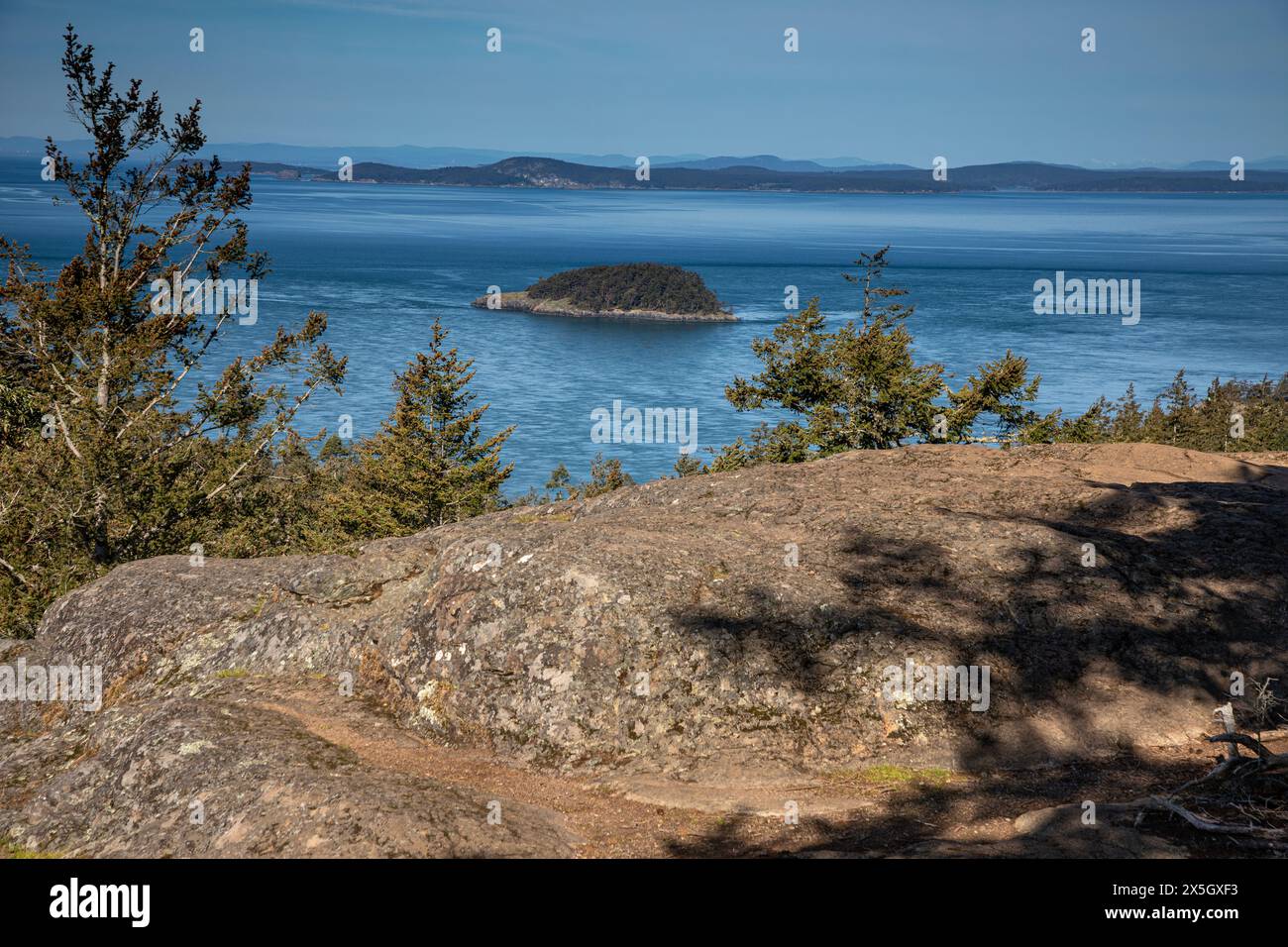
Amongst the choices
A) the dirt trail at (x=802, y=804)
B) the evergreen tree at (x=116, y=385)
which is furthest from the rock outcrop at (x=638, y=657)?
the evergreen tree at (x=116, y=385)

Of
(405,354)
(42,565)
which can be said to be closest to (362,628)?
(42,565)

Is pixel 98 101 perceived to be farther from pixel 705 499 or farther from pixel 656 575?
pixel 656 575

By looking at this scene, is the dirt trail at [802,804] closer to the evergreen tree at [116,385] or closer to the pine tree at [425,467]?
the evergreen tree at [116,385]

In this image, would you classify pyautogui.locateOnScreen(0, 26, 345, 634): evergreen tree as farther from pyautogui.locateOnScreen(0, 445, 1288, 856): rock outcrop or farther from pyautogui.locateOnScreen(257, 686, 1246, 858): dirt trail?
pyautogui.locateOnScreen(257, 686, 1246, 858): dirt trail

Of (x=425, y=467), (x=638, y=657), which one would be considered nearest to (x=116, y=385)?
(x=425, y=467)

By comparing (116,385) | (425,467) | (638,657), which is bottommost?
(425,467)

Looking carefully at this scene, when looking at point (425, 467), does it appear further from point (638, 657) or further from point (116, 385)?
point (638, 657)

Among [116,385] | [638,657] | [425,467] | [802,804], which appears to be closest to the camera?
[802,804]

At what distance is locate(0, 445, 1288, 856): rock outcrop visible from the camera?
1216cm

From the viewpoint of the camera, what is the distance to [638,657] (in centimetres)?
1345

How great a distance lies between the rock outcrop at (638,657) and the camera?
1216 centimetres

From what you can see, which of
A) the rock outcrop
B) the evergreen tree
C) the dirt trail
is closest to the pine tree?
the evergreen tree

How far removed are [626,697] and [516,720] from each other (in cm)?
150

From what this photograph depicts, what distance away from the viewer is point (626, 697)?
13172mm
